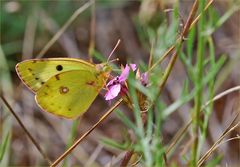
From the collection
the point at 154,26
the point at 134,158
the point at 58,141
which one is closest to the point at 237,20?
the point at 58,141

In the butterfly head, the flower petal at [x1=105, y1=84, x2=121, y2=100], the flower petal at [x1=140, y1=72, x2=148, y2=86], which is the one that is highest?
the butterfly head

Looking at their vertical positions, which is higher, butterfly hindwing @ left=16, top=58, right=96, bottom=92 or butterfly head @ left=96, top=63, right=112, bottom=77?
butterfly hindwing @ left=16, top=58, right=96, bottom=92

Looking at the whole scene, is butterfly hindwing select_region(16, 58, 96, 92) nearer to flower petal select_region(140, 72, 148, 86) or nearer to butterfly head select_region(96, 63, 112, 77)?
butterfly head select_region(96, 63, 112, 77)

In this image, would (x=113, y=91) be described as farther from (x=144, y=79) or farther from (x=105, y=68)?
(x=105, y=68)

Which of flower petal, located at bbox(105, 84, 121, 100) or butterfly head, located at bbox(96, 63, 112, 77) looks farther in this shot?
butterfly head, located at bbox(96, 63, 112, 77)

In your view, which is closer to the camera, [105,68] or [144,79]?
[144,79]

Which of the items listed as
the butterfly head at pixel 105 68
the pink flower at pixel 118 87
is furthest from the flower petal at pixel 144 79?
the butterfly head at pixel 105 68

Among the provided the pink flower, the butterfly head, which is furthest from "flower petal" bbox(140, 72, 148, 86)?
the butterfly head

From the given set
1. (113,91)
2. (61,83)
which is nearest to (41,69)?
(61,83)
